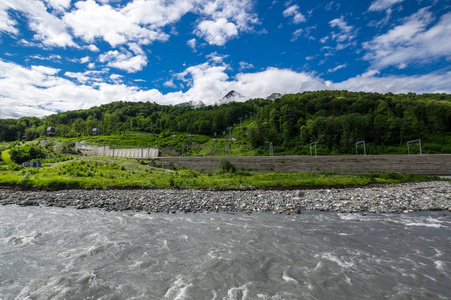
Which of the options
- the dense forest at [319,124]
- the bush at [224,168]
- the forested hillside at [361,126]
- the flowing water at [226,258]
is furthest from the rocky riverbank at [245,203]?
the forested hillside at [361,126]

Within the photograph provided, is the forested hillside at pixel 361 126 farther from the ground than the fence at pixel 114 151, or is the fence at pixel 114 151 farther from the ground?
the forested hillside at pixel 361 126

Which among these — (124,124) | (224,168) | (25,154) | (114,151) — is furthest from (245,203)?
(124,124)

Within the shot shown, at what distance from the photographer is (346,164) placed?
46.6m

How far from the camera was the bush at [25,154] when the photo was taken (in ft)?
156

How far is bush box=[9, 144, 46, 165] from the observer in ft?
156

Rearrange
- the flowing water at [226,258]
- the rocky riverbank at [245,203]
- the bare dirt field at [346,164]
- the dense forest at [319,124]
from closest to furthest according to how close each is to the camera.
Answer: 1. the flowing water at [226,258]
2. the rocky riverbank at [245,203]
3. the bare dirt field at [346,164]
4. the dense forest at [319,124]

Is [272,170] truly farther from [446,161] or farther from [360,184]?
[446,161]

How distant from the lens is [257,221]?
12891mm

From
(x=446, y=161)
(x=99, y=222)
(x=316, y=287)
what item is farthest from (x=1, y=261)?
(x=446, y=161)

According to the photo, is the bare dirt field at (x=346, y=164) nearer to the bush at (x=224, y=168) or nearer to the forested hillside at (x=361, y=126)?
the bush at (x=224, y=168)

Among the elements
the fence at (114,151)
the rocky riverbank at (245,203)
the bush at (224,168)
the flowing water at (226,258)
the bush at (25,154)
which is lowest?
the flowing water at (226,258)

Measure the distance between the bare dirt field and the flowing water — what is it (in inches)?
1341

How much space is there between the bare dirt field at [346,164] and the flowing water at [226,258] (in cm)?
3405

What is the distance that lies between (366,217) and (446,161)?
47098 millimetres
